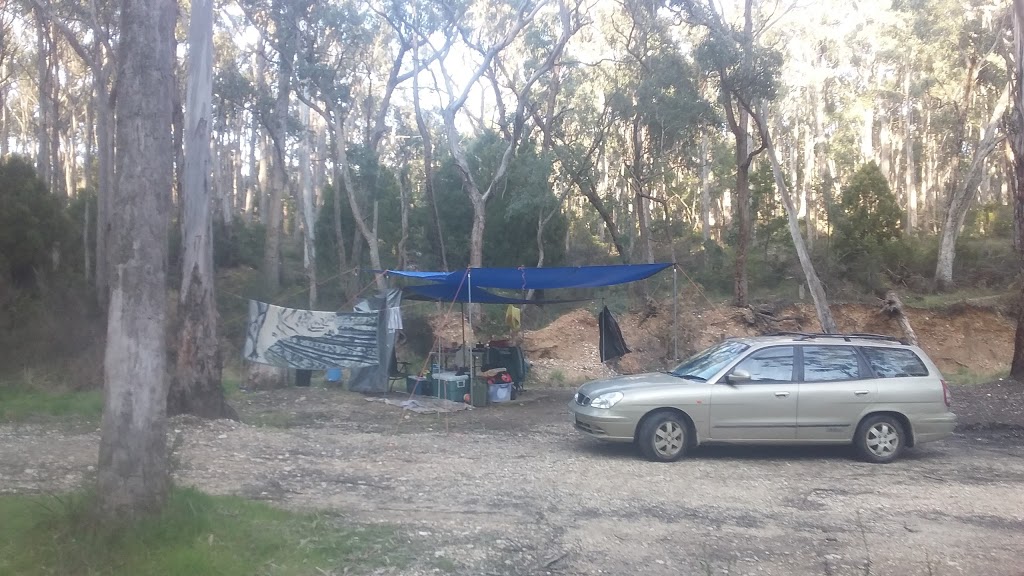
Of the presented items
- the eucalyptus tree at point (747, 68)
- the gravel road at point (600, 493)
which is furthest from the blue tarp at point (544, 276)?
the eucalyptus tree at point (747, 68)

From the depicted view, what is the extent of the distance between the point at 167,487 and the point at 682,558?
3.65 m

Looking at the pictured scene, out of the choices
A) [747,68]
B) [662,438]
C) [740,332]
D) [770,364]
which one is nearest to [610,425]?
[662,438]

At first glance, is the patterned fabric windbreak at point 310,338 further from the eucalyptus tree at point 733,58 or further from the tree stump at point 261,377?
the eucalyptus tree at point 733,58

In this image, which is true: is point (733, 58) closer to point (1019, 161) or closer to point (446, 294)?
point (1019, 161)

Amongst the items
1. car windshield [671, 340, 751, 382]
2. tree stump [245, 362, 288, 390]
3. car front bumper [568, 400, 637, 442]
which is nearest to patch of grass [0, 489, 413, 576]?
car front bumper [568, 400, 637, 442]

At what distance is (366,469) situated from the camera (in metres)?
8.98

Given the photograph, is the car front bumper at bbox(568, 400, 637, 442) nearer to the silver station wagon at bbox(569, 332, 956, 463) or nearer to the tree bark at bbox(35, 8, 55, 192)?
the silver station wagon at bbox(569, 332, 956, 463)

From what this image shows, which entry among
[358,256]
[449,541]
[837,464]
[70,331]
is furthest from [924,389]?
[358,256]

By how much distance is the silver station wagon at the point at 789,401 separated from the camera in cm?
956

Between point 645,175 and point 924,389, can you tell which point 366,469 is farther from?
point 645,175

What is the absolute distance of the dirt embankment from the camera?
22.2 metres

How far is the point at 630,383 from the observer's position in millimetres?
9992

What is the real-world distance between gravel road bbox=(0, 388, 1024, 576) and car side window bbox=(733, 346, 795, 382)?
0.99m

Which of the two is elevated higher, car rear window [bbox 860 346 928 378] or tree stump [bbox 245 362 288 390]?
car rear window [bbox 860 346 928 378]
